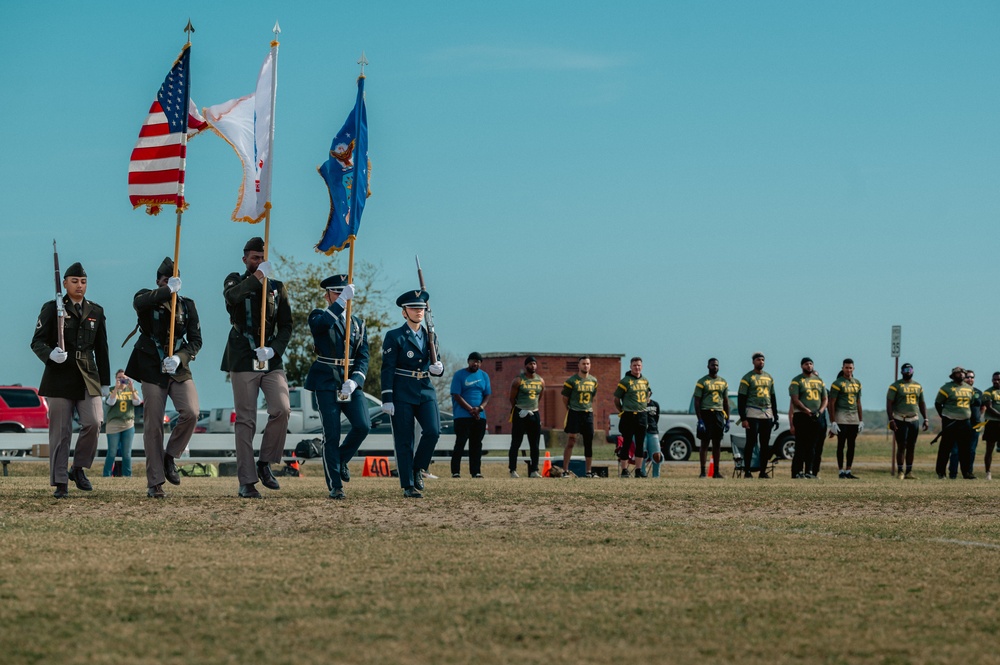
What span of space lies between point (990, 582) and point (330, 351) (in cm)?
750

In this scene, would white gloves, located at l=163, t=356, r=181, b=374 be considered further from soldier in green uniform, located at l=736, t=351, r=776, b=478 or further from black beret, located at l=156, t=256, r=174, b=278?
soldier in green uniform, located at l=736, t=351, r=776, b=478

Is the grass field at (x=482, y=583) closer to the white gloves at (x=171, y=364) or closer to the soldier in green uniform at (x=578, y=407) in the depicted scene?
the white gloves at (x=171, y=364)

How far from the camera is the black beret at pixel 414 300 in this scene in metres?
13.1

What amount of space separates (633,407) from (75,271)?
11426mm

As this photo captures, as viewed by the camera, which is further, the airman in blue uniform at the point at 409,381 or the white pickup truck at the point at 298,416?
the white pickup truck at the point at 298,416

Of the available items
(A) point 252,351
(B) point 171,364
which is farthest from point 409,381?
(B) point 171,364

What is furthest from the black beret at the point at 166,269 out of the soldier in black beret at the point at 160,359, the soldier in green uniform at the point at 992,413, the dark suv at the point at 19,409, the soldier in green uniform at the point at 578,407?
the dark suv at the point at 19,409

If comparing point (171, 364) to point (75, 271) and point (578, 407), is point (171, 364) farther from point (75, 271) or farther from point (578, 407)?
point (578, 407)

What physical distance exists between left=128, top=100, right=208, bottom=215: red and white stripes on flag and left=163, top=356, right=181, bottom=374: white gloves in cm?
179

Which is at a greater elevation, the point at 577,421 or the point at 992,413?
the point at 992,413

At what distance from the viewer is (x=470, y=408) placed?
21.0m

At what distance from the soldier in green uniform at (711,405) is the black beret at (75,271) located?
12.1 metres

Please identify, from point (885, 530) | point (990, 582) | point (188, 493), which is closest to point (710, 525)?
point (885, 530)

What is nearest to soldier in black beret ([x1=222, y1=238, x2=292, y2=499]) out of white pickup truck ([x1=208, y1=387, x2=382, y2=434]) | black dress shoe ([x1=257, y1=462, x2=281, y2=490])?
black dress shoe ([x1=257, y1=462, x2=281, y2=490])
